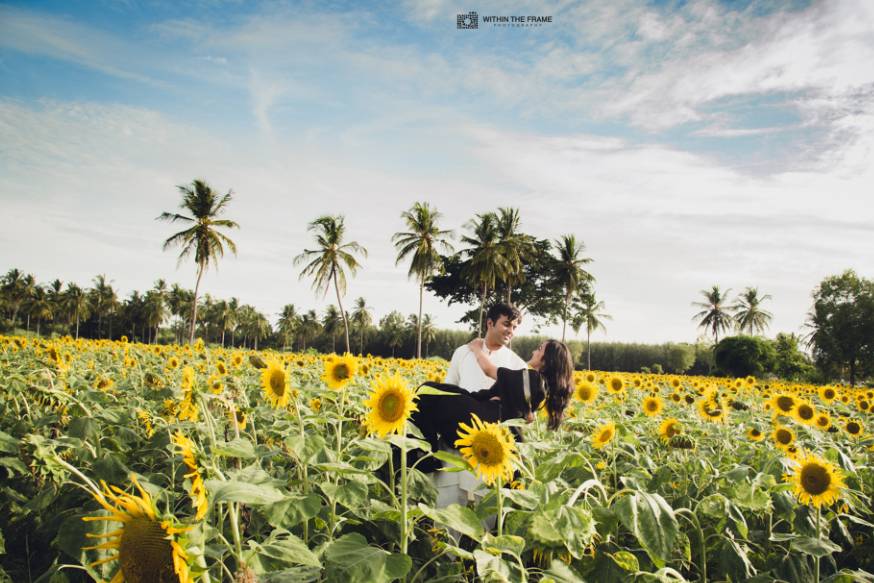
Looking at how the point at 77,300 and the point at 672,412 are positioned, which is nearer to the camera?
the point at 672,412

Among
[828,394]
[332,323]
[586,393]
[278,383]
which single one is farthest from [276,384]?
[332,323]

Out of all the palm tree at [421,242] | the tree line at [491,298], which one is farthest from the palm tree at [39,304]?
the palm tree at [421,242]

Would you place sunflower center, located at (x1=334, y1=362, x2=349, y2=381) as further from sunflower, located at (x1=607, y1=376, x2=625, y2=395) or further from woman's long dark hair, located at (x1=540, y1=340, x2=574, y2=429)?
sunflower, located at (x1=607, y1=376, x2=625, y2=395)

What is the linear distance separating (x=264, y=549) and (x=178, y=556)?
41 centimetres

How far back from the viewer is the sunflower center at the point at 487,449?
154 cm

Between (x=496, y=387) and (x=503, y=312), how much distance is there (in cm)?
93

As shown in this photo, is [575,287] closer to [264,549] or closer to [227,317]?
[264,549]

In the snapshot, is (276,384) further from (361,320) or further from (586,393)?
(361,320)

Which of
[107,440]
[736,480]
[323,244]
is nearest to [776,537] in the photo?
[736,480]

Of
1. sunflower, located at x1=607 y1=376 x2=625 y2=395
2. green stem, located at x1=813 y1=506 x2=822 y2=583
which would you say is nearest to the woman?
green stem, located at x1=813 y1=506 x2=822 y2=583

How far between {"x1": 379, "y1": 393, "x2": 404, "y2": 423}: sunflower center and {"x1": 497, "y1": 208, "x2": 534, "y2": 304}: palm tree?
103 feet

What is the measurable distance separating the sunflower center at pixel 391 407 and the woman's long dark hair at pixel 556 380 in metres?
1.38

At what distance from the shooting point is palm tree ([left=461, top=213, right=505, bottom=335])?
1315 inches

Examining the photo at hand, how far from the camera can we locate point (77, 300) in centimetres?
5950
